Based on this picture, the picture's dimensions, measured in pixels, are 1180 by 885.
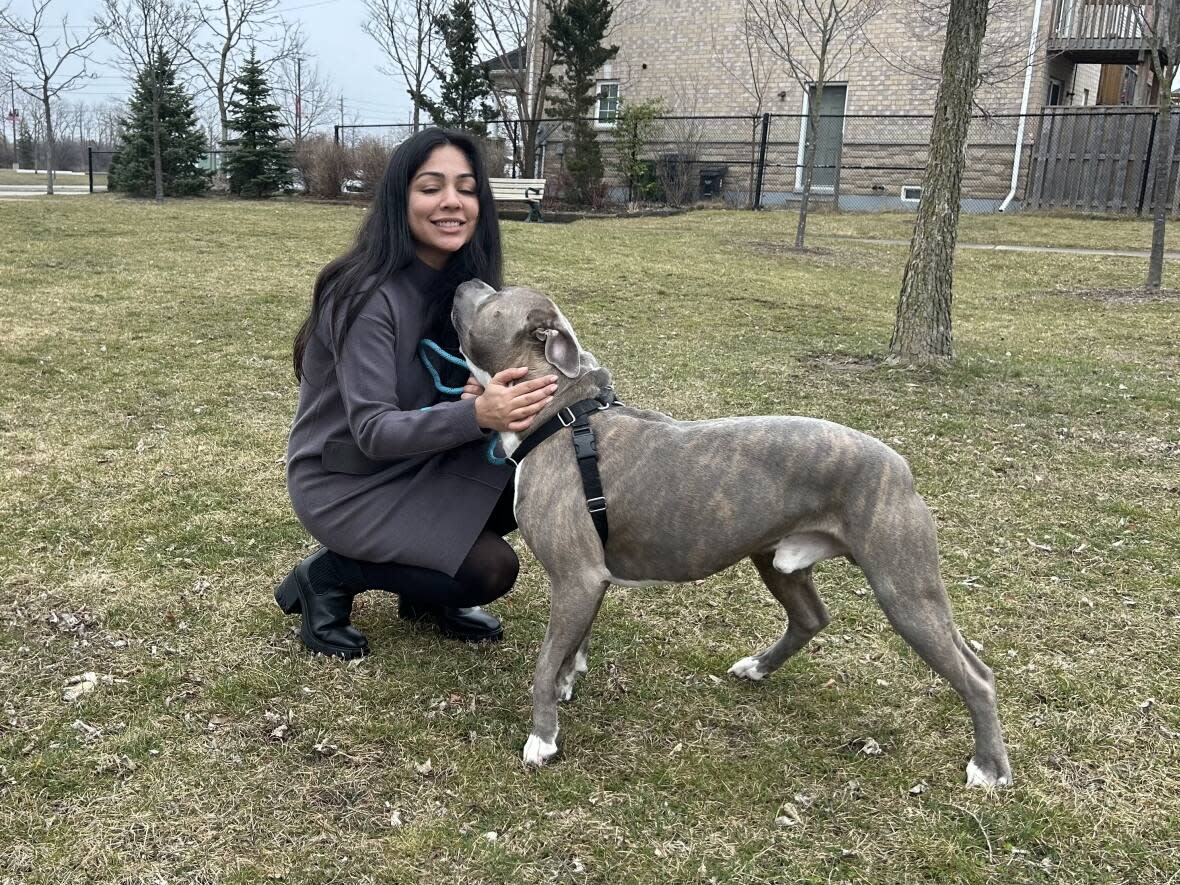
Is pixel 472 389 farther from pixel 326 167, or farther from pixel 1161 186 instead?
pixel 326 167

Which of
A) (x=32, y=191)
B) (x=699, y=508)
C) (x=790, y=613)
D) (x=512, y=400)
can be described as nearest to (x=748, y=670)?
(x=790, y=613)

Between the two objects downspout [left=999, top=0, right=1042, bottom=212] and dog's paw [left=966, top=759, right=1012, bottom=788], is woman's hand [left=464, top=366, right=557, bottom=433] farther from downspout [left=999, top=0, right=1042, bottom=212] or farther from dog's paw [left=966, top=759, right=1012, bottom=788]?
downspout [left=999, top=0, right=1042, bottom=212]

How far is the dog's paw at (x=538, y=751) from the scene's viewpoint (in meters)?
2.83

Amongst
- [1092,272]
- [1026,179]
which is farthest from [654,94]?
[1092,272]

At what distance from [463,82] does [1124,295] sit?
19.1m

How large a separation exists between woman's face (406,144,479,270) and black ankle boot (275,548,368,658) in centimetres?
121

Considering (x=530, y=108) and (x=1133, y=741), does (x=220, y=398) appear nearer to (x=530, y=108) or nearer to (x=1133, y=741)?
(x=1133, y=741)

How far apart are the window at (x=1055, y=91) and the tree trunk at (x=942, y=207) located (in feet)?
59.7

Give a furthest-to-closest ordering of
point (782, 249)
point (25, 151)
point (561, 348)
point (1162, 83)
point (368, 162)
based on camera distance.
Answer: point (25, 151) → point (368, 162) → point (782, 249) → point (1162, 83) → point (561, 348)

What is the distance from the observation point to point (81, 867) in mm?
2373

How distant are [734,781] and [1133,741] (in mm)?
1322

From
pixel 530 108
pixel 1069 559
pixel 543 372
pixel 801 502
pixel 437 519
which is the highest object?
pixel 530 108

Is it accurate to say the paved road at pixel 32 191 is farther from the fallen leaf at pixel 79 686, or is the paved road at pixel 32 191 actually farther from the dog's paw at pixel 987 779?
the dog's paw at pixel 987 779

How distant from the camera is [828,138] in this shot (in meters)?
24.0
